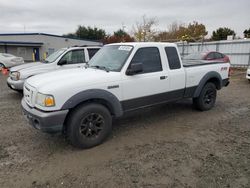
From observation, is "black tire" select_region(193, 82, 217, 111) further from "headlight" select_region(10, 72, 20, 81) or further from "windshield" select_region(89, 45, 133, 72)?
"headlight" select_region(10, 72, 20, 81)

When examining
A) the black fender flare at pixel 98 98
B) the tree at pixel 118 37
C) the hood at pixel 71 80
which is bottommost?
the black fender flare at pixel 98 98

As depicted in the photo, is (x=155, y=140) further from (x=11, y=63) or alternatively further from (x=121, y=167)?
(x=11, y=63)

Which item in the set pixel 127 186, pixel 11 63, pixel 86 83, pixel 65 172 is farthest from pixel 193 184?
pixel 11 63

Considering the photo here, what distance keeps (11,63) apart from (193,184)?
57.4ft

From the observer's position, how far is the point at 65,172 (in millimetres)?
3043

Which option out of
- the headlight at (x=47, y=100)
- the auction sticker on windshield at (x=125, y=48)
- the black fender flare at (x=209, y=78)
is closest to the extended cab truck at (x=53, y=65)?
the auction sticker on windshield at (x=125, y=48)

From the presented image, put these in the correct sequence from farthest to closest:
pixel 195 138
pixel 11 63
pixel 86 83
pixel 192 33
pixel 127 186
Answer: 1. pixel 192 33
2. pixel 11 63
3. pixel 195 138
4. pixel 86 83
5. pixel 127 186

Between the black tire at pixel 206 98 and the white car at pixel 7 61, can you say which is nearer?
the black tire at pixel 206 98

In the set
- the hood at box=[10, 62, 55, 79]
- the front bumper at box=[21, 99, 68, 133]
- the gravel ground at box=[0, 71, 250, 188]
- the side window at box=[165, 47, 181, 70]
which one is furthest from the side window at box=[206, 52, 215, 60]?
the front bumper at box=[21, 99, 68, 133]

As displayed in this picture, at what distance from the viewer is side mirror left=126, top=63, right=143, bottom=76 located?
3.87m

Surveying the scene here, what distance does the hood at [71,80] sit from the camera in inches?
134

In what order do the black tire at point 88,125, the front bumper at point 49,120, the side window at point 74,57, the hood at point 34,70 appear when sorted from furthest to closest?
the side window at point 74,57 < the hood at point 34,70 < the black tire at point 88,125 < the front bumper at point 49,120

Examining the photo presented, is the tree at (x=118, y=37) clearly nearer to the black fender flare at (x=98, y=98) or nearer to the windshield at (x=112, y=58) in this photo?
the windshield at (x=112, y=58)

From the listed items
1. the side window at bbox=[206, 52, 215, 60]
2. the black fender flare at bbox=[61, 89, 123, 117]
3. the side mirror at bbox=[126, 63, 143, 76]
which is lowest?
the black fender flare at bbox=[61, 89, 123, 117]
